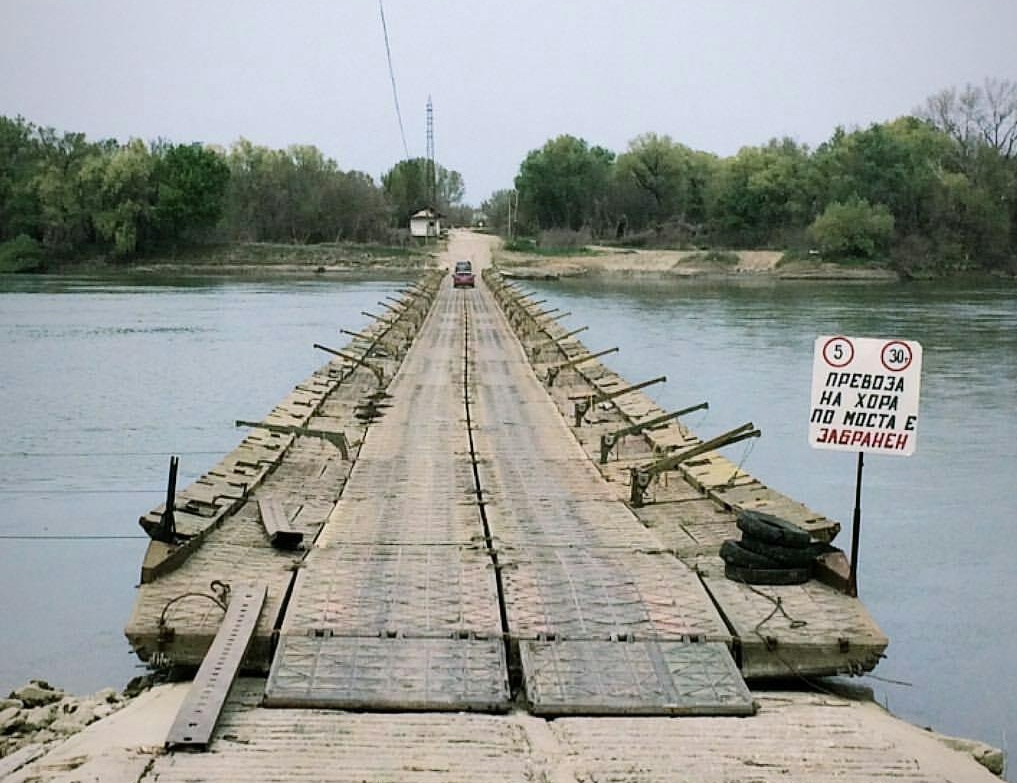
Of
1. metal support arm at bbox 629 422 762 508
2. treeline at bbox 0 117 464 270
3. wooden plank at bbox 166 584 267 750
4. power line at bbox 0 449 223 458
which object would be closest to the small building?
treeline at bbox 0 117 464 270

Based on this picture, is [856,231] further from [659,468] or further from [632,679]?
[632,679]

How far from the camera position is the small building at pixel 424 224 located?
9804 cm

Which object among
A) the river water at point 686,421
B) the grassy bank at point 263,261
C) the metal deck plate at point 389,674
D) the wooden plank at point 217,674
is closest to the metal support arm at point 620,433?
the river water at point 686,421

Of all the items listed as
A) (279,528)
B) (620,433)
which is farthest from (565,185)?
(279,528)

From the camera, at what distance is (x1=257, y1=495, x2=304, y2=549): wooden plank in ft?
31.7

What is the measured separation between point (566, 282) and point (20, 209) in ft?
111

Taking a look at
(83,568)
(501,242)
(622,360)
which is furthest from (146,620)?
(501,242)

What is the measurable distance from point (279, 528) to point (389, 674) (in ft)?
9.83

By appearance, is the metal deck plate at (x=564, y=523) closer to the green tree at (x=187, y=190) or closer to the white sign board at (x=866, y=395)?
the white sign board at (x=866, y=395)

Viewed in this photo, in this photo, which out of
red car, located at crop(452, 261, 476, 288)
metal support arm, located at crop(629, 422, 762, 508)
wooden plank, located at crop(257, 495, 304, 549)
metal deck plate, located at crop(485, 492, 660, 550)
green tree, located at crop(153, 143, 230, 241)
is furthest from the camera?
green tree, located at crop(153, 143, 230, 241)

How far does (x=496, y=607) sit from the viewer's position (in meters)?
8.09

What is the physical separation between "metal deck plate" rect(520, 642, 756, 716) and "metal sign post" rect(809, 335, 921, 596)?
160 centimetres

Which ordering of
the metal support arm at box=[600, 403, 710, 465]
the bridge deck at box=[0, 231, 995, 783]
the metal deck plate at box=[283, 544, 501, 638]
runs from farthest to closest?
the metal support arm at box=[600, 403, 710, 465], the metal deck plate at box=[283, 544, 501, 638], the bridge deck at box=[0, 231, 995, 783]

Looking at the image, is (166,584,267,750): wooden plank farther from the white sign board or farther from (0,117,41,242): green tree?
(0,117,41,242): green tree
